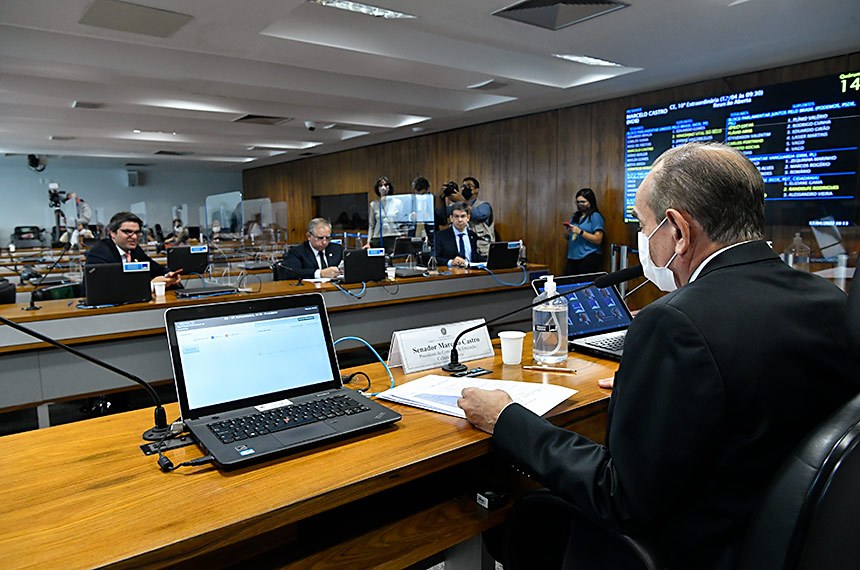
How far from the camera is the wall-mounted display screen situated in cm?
436

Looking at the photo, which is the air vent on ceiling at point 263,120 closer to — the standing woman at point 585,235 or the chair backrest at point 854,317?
the standing woman at point 585,235

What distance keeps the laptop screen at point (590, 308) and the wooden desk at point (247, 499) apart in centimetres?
47

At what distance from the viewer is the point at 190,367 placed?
121 centimetres

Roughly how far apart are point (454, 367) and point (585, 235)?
15.7 ft

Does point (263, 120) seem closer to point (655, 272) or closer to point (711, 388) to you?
point (655, 272)

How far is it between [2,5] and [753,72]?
215 inches

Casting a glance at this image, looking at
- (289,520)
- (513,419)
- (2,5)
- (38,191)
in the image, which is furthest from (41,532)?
(38,191)

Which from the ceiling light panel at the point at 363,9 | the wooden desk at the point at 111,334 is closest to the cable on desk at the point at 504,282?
the wooden desk at the point at 111,334

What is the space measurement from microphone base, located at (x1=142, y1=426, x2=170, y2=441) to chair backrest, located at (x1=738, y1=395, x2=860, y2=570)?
41.8 inches

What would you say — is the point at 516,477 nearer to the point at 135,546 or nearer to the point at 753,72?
the point at 135,546

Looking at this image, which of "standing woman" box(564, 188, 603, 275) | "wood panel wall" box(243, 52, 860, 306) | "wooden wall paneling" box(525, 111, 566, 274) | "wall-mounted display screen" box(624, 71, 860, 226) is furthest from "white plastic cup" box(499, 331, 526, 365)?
"wooden wall paneling" box(525, 111, 566, 274)

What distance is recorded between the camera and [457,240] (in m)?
5.39

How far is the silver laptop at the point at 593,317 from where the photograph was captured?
186cm

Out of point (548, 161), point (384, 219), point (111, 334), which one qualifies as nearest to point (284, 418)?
point (111, 334)
